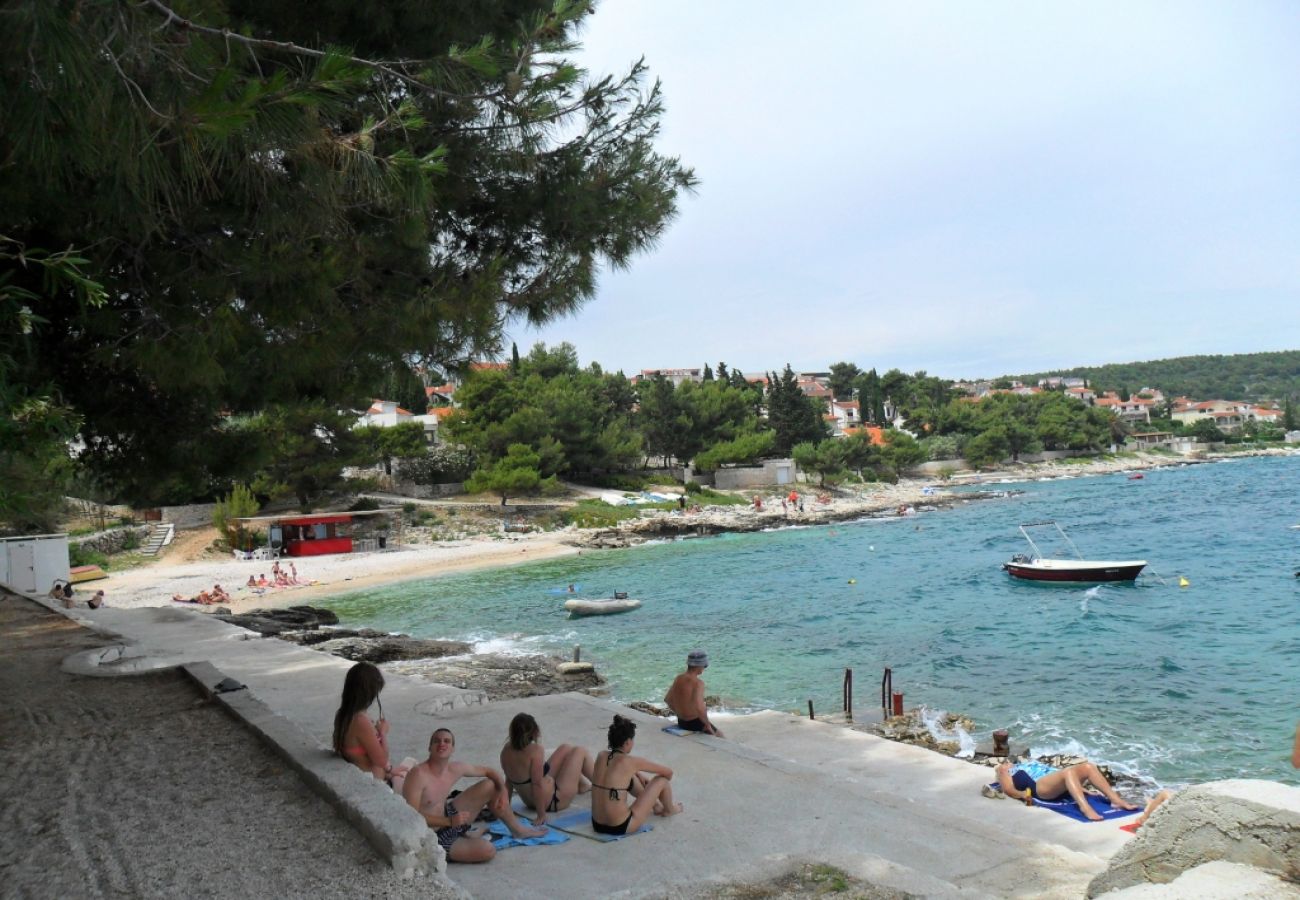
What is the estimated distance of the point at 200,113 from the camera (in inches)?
136

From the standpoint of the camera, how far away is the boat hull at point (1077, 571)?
28.9 metres

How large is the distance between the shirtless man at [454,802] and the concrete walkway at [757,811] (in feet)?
0.43

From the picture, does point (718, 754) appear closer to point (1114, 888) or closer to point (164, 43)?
point (1114, 888)

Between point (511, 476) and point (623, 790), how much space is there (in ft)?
155

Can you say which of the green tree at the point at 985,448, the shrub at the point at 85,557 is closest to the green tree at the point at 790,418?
the green tree at the point at 985,448

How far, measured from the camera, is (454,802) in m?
5.74

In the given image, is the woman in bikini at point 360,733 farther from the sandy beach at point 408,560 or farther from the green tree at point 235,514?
the green tree at point 235,514

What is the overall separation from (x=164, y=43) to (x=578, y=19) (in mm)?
4297

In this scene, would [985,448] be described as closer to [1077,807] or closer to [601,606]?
[601,606]

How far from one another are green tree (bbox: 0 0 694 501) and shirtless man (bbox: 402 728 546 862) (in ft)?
8.88

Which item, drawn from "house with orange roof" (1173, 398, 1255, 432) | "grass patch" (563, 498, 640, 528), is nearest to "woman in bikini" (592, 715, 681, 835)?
"grass patch" (563, 498, 640, 528)

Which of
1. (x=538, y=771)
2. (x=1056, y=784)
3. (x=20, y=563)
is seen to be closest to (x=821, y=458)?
(x=20, y=563)

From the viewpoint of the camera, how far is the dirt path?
3996mm

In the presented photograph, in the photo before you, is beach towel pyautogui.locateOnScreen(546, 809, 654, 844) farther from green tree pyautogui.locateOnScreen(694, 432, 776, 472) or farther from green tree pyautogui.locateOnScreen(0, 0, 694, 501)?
green tree pyautogui.locateOnScreen(694, 432, 776, 472)
